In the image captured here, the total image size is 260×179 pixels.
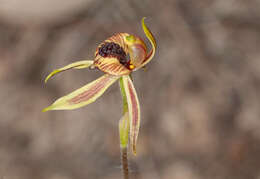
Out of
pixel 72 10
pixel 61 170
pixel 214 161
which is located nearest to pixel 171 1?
pixel 72 10

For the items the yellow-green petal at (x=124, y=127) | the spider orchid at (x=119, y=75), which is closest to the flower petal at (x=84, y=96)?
the spider orchid at (x=119, y=75)

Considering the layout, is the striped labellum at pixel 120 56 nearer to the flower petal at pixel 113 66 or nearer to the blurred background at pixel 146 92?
the flower petal at pixel 113 66

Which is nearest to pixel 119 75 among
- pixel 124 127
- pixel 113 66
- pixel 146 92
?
pixel 113 66

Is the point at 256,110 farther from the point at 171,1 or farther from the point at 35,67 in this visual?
the point at 35,67

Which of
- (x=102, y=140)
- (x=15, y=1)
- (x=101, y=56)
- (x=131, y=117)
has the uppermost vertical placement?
(x=15, y=1)

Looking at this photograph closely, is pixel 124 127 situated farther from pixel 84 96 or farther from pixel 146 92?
pixel 146 92

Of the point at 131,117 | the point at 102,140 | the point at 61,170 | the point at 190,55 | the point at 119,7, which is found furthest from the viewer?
the point at 119,7
